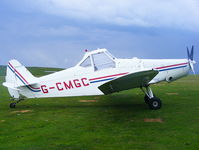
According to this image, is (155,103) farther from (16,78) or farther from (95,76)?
(16,78)

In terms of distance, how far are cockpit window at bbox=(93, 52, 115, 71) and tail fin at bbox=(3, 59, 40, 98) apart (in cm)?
317

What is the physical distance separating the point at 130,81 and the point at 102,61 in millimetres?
1807

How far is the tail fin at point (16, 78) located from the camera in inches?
424

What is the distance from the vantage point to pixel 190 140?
5.47 metres

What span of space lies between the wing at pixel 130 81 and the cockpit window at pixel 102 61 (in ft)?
3.58

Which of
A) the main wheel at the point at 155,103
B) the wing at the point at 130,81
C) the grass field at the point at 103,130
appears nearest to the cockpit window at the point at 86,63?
the wing at the point at 130,81

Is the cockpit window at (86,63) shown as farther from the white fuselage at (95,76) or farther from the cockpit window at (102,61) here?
the cockpit window at (102,61)

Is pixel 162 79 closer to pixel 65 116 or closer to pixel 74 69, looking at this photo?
pixel 74 69

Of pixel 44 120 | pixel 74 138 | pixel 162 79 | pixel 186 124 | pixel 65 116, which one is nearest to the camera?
pixel 74 138

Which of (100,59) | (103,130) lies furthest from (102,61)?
(103,130)

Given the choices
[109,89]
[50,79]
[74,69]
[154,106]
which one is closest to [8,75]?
[50,79]

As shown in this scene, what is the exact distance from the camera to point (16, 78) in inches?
428

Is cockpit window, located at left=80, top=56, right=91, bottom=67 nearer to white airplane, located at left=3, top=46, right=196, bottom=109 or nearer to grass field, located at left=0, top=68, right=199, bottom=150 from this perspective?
white airplane, located at left=3, top=46, right=196, bottom=109

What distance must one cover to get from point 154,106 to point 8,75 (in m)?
7.18
